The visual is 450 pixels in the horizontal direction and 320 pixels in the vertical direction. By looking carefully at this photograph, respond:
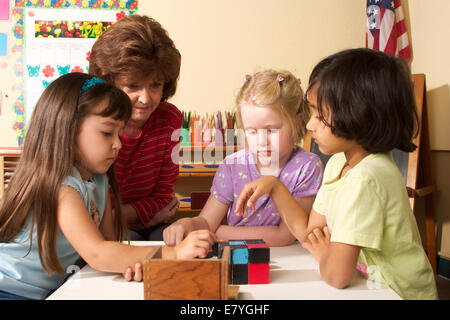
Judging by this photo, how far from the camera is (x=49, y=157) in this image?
0.97 metres

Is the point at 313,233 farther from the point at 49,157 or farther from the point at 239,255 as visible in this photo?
the point at 49,157

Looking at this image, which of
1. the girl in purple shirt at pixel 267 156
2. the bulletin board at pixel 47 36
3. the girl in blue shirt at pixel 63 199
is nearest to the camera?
the girl in blue shirt at pixel 63 199

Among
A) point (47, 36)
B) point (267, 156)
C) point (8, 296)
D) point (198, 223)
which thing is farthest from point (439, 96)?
point (47, 36)

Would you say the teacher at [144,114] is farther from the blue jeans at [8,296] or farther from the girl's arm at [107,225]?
the blue jeans at [8,296]

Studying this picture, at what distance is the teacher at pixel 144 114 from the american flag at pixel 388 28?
2154 millimetres

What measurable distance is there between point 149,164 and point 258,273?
92 centimetres

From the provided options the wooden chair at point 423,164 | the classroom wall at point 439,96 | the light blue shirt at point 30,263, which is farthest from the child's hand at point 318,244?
the classroom wall at point 439,96

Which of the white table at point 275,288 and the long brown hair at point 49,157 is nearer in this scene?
the white table at point 275,288

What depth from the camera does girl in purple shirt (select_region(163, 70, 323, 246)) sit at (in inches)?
51.1

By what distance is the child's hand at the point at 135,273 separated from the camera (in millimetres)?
794

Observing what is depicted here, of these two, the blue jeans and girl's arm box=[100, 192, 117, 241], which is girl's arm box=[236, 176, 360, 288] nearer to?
girl's arm box=[100, 192, 117, 241]

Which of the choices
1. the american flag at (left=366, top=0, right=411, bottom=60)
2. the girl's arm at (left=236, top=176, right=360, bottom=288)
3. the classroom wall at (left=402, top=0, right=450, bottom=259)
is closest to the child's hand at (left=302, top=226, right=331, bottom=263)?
the girl's arm at (left=236, top=176, right=360, bottom=288)
